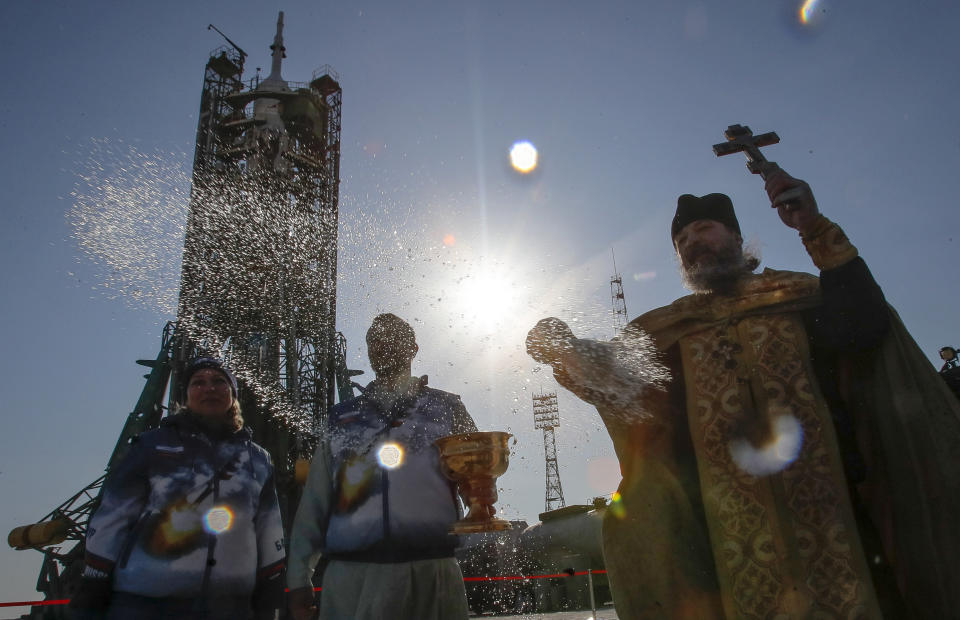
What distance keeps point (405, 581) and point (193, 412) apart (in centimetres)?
156

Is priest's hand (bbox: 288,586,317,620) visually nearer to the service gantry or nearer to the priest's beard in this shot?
the priest's beard

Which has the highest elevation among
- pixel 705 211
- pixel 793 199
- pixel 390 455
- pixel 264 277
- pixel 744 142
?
pixel 264 277

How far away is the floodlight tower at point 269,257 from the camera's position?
805 inches

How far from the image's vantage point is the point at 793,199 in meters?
2.56

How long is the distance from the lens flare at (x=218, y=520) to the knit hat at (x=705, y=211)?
273 centimetres

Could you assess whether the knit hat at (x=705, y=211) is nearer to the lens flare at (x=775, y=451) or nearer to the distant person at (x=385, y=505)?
the lens flare at (x=775, y=451)

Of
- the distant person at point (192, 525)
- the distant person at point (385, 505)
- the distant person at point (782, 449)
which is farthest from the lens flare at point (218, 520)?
the distant person at point (782, 449)

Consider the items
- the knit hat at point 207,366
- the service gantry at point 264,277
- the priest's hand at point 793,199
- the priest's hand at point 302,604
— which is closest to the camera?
the priest's hand at point 793,199

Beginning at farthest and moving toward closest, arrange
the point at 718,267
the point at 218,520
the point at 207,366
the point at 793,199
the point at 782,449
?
1. the point at 207,366
2. the point at 218,520
3. the point at 718,267
4. the point at 793,199
5. the point at 782,449

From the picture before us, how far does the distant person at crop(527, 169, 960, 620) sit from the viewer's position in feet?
7.32

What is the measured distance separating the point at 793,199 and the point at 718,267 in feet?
1.62

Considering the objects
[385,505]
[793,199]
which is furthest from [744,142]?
[385,505]

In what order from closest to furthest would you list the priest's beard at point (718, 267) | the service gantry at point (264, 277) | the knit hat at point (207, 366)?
the priest's beard at point (718, 267)
the knit hat at point (207, 366)
the service gantry at point (264, 277)

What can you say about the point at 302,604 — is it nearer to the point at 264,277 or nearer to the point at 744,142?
the point at 744,142
